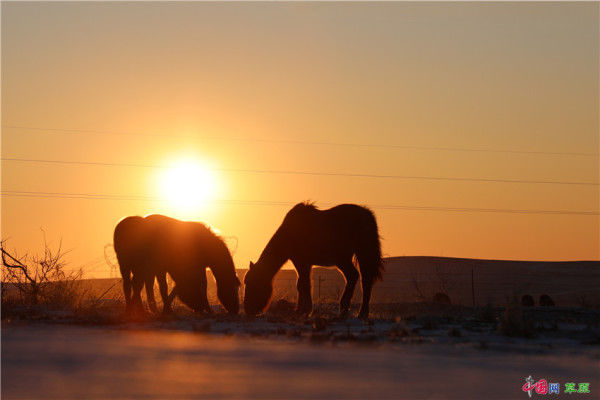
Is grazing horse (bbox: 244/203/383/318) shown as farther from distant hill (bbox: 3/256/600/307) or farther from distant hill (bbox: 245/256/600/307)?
distant hill (bbox: 245/256/600/307)

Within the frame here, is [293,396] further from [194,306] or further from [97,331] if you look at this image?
[194,306]

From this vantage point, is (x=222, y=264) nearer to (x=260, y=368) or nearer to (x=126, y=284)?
(x=126, y=284)

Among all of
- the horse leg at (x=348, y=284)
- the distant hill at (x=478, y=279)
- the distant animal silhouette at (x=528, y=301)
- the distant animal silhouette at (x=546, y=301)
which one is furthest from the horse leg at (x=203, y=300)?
the distant hill at (x=478, y=279)

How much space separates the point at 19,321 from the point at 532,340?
26.5 feet

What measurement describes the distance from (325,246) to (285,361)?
29.5 feet

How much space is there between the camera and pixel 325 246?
18.0 metres

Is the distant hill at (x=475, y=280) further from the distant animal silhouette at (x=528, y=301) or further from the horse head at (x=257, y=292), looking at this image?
the horse head at (x=257, y=292)

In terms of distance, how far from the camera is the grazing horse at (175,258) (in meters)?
17.1

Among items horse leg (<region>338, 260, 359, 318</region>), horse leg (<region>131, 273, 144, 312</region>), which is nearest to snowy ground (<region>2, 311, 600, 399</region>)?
horse leg (<region>131, 273, 144, 312</region>)

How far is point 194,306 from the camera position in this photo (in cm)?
1747

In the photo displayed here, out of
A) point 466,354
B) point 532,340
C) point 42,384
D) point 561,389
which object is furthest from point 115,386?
point 532,340

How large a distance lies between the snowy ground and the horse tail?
4.04 metres

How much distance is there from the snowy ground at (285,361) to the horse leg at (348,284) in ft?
11.5

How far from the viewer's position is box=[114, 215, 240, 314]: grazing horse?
17.1 m
